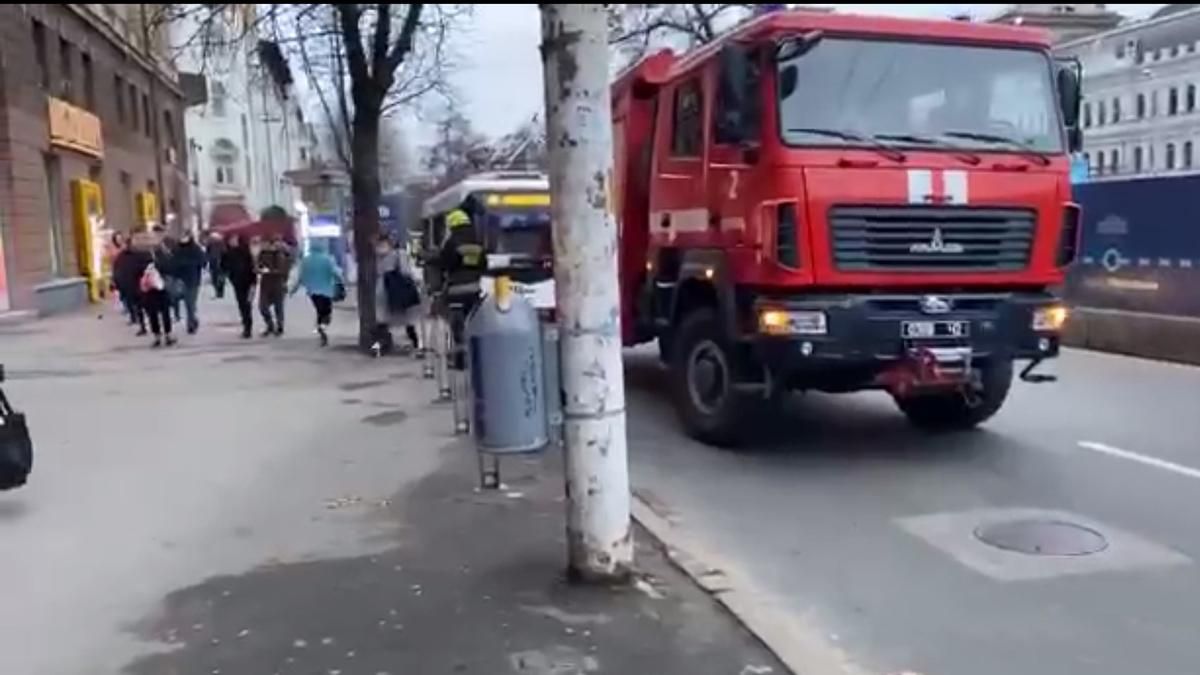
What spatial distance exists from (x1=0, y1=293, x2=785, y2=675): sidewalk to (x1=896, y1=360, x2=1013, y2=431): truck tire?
3336 millimetres

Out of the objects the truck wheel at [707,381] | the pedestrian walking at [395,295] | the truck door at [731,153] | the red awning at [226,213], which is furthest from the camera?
the red awning at [226,213]

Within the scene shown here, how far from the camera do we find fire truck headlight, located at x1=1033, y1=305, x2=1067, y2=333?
8062 mm

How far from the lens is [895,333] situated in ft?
25.3

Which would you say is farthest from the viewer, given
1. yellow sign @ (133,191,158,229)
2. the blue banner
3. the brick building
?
yellow sign @ (133,191,158,229)

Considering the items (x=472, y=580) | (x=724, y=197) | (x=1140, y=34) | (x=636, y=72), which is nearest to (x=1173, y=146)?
(x=1140, y=34)

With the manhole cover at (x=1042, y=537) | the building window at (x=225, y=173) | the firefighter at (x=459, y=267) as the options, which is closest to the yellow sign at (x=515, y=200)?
the firefighter at (x=459, y=267)

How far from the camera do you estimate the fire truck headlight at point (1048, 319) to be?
806 cm

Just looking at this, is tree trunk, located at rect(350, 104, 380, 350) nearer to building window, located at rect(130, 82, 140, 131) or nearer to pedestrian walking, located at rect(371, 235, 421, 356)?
pedestrian walking, located at rect(371, 235, 421, 356)

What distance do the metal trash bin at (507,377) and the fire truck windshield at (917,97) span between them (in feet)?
9.65

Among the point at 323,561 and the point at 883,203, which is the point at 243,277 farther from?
the point at 323,561

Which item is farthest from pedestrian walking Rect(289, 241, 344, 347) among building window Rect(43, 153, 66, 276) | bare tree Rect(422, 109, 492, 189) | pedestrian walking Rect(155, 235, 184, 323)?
bare tree Rect(422, 109, 492, 189)

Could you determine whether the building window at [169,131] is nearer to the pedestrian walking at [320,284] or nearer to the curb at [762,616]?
the pedestrian walking at [320,284]

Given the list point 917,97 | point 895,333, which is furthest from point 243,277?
point 895,333

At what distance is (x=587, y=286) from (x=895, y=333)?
3.22m
